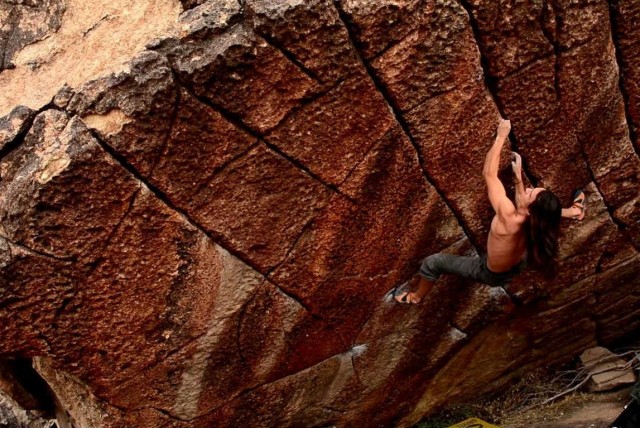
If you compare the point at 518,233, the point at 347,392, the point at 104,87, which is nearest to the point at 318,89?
the point at 104,87

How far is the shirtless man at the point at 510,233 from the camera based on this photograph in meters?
4.62

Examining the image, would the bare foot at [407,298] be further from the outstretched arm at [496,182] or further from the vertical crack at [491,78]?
the vertical crack at [491,78]

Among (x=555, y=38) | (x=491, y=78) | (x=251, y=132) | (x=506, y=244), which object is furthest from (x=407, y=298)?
(x=555, y=38)

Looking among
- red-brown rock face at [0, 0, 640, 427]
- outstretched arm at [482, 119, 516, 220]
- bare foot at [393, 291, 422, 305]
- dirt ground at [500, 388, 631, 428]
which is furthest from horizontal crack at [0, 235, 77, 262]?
dirt ground at [500, 388, 631, 428]

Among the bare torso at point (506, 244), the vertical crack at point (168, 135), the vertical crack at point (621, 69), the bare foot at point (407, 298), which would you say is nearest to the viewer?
the vertical crack at point (168, 135)

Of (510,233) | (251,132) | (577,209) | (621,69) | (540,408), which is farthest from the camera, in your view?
(540,408)

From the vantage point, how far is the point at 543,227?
4629 mm

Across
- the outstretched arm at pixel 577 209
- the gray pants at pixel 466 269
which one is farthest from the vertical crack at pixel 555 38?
the gray pants at pixel 466 269

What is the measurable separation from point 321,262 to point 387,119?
1.32 meters

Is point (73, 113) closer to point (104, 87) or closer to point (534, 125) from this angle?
point (104, 87)

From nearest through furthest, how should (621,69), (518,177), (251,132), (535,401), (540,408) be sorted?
(251,132)
(518,177)
(621,69)
(540,408)
(535,401)

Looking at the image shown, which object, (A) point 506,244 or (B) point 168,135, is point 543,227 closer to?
→ (A) point 506,244

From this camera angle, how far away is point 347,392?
633 cm

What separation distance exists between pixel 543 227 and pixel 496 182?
50 centimetres
